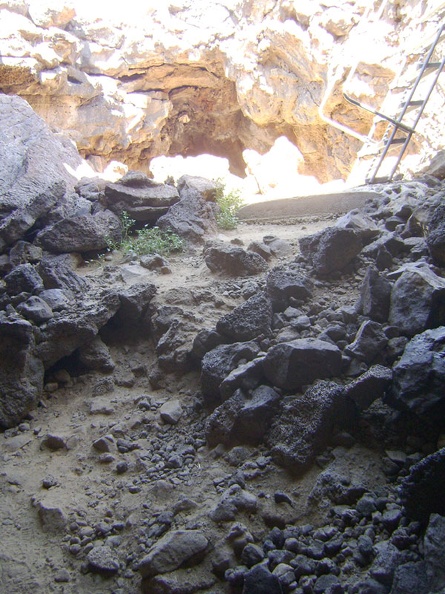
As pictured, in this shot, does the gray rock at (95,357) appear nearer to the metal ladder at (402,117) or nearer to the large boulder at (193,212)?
the large boulder at (193,212)

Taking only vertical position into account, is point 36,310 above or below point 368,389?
below

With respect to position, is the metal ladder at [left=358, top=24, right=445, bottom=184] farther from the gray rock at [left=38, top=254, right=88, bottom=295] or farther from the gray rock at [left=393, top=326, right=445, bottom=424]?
the gray rock at [left=393, top=326, right=445, bottom=424]

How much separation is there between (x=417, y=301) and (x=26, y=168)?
4688 millimetres

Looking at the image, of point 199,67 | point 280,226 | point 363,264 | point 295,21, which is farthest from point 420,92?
point 199,67

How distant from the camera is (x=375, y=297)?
8.61 feet

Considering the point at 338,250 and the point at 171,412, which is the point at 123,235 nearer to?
the point at 338,250

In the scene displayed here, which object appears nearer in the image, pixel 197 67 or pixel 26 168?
pixel 26 168

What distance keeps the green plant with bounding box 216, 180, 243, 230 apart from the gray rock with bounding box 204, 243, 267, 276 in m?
1.73

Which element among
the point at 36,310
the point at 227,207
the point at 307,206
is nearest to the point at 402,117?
the point at 307,206

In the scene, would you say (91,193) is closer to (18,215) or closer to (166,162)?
(18,215)

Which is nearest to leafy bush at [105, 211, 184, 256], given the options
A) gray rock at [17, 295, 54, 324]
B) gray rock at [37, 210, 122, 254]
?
gray rock at [37, 210, 122, 254]

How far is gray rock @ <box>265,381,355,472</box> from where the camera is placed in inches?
78.4

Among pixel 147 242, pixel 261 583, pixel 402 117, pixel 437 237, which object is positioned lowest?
pixel 147 242

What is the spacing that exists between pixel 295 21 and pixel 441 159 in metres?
9.21
